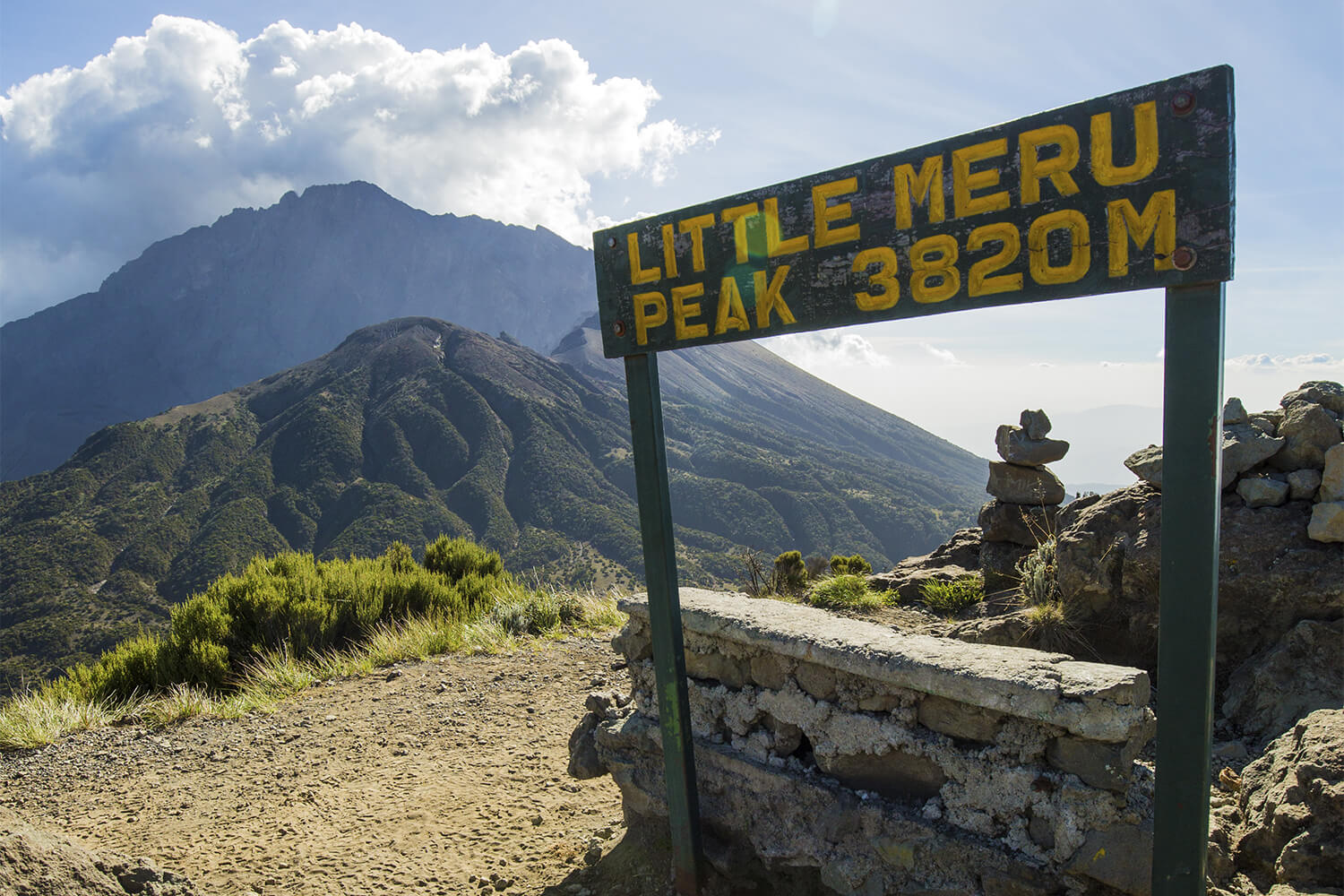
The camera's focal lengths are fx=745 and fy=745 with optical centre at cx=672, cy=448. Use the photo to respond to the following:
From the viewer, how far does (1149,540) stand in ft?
15.2

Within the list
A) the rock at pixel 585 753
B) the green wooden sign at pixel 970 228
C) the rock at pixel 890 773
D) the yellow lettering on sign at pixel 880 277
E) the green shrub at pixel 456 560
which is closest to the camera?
the green wooden sign at pixel 970 228

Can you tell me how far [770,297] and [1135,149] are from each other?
1.02 metres

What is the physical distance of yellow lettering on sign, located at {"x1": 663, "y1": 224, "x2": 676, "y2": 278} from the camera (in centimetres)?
259

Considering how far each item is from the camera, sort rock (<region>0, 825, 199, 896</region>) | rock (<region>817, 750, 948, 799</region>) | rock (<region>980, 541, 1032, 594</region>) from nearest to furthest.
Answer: rock (<region>0, 825, 199, 896</region>)
rock (<region>817, 750, 948, 799</region>)
rock (<region>980, 541, 1032, 594</region>)

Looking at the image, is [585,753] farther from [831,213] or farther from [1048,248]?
[1048,248]

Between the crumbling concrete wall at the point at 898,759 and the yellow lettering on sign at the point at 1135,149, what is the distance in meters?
1.43

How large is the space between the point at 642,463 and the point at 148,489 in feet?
241

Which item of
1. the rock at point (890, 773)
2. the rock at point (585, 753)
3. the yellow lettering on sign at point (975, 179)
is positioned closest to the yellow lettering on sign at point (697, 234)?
the yellow lettering on sign at point (975, 179)

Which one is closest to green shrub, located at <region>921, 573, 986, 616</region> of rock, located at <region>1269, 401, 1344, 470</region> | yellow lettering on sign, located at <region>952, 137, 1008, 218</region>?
rock, located at <region>1269, 401, 1344, 470</region>

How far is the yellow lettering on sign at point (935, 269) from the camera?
6.61 ft

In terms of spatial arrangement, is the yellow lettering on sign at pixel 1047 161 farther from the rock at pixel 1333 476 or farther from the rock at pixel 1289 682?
the rock at pixel 1333 476

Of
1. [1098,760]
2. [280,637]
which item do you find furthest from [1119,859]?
[280,637]

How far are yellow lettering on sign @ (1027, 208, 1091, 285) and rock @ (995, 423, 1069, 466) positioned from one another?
6.12 metres

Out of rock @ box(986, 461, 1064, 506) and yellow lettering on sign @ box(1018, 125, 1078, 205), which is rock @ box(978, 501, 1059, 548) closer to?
rock @ box(986, 461, 1064, 506)
